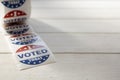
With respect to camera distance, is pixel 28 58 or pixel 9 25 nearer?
pixel 28 58

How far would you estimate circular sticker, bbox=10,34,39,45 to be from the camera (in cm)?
74

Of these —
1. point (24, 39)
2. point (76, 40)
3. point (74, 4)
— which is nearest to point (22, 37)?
point (24, 39)

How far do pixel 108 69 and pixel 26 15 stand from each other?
1.02 feet

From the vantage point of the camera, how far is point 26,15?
798 mm

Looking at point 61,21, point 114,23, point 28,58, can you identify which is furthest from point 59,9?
point 28,58

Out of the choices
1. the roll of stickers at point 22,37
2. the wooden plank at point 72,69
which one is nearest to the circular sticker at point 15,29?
the roll of stickers at point 22,37

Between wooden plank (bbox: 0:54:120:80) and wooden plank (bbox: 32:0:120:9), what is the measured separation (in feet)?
1.06

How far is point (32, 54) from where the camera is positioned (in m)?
0.69

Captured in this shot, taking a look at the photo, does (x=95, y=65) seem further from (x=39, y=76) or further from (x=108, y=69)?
(x=39, y=76)

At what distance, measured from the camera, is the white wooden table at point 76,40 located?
64 cm

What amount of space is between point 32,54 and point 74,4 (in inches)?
14.8

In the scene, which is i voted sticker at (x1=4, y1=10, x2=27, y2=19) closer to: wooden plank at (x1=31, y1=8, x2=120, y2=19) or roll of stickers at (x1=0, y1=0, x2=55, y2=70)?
roll of stickers at (x1=0, y1=0, x2=55, y2=70)

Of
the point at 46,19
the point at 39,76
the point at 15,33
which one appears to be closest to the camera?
the point at 39,76

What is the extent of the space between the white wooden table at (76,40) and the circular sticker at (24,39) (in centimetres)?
3
